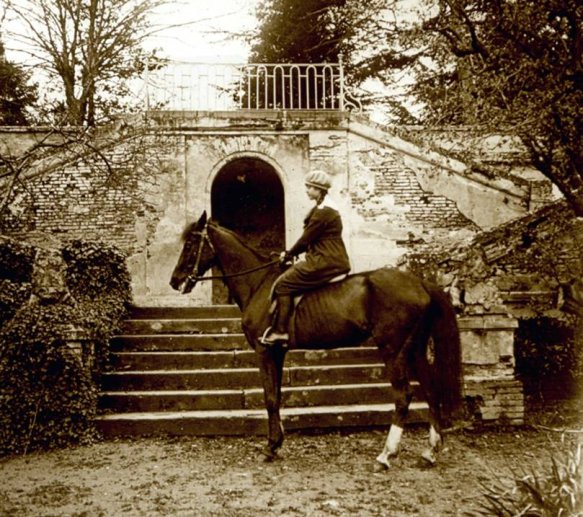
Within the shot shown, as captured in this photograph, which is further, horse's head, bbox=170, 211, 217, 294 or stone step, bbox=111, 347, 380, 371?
stone step, bbox=111, 347, 380, 371

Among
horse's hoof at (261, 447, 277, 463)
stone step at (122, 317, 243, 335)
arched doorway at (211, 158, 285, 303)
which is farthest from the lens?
arched doorway at (211, 158, 285, 303)

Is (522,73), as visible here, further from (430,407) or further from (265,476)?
(265,476)

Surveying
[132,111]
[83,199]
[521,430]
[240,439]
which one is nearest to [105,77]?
[132,111]

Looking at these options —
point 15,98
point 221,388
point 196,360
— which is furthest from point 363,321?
point 15,98

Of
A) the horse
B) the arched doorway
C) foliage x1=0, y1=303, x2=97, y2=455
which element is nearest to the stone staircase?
foliage x1=0, y1=303, x2=97, y2=455

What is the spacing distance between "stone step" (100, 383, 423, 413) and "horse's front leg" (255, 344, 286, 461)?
49.0 inches

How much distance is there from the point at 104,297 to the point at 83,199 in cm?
460

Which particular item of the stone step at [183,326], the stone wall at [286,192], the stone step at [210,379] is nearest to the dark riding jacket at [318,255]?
the stone step at [210,379]

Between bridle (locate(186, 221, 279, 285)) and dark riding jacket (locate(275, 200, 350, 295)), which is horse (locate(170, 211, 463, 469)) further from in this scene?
dark riding jacket (locate(275, 200, 350, 295))

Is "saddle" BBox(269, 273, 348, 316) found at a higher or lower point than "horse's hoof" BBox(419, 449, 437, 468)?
higher

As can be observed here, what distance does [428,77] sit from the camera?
33.9ft

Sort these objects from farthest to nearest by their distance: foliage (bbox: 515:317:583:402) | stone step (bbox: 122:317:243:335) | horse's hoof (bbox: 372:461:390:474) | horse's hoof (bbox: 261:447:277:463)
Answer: stone step (bbox: 122:317:243:335), foliage (bbox: 515:317:583:402), horse's hoof (bbox: 261:447:277:463), horse's hoof (bbox: 372:461:390:474)

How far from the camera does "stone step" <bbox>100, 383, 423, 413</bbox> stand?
23.3 feet

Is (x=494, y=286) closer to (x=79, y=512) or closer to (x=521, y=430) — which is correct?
(x=521, y=430)
